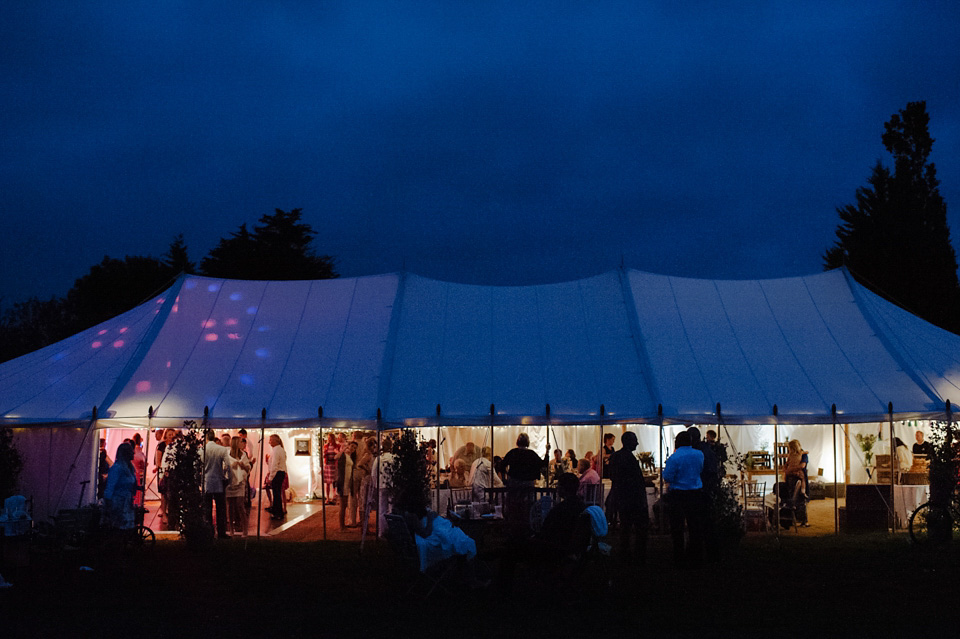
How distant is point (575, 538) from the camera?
7129mm

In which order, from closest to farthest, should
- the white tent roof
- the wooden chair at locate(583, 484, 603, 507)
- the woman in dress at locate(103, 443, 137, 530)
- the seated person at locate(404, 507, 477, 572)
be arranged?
the seated person at locate(404, 507, 477, 572) → the woman in dress at locate(103, 443, 137, 530) → the white tent roof → the wooden chair at locate(583, 484, 603, 507)

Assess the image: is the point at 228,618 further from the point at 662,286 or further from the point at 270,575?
the point at 662,286

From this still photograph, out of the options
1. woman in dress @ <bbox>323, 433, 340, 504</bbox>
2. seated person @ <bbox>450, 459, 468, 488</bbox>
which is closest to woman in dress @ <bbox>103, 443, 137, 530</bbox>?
seated person @ <bbox>450, 459, 468, 488</bbox>

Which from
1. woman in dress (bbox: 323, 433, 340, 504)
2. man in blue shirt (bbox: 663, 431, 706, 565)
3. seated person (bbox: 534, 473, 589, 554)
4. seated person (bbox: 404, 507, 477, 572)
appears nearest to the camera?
seated person (bbox: 534, 473, 589, 554)

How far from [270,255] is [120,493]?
24.8 metres

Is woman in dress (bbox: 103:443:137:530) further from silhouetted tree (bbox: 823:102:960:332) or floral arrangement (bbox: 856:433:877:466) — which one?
silhouetted tree (bbox: 823:102:960:332)

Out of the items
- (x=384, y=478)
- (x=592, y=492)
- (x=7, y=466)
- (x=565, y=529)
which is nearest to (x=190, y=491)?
(x=384, y=478)

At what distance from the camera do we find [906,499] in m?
12.5

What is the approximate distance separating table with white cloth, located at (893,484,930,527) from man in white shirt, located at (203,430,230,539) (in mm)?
9080

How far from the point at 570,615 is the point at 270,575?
3412 mm

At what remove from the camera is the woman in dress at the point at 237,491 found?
11.8 metres

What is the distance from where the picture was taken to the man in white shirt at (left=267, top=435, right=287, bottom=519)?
13.7m

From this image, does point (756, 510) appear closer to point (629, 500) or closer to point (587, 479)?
point (587, 479)

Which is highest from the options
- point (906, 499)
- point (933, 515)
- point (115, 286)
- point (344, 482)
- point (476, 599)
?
point (115, 286)
